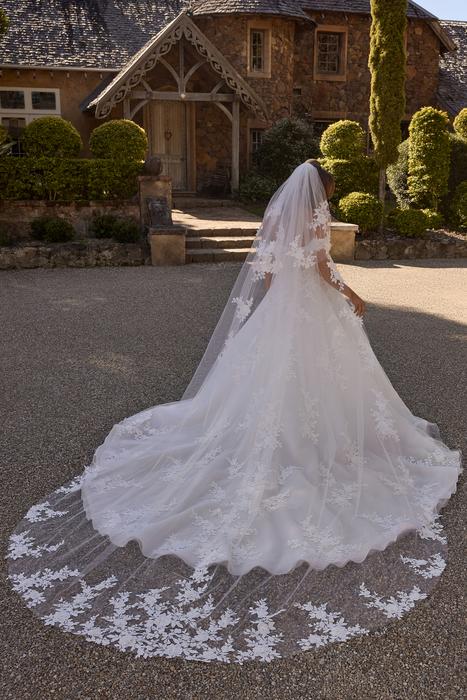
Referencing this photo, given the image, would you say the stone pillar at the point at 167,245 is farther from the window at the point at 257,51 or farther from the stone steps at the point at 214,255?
the window at the point at 257,51

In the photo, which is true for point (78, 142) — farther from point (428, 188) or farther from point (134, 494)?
point (134, 494)

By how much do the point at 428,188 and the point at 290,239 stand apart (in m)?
10.9

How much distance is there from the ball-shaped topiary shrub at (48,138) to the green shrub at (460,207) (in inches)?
319

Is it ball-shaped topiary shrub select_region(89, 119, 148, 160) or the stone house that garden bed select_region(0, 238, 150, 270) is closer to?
ball-shaped topiary shrub select_region(89, 119, 148, 160)

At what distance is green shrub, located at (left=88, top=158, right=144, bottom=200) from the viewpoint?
11805 millimetres

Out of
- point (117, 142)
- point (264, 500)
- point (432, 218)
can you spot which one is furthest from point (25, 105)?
point (264, 500)

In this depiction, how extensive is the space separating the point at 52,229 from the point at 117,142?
2.21m

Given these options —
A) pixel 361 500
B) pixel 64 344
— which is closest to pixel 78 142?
pixel 64 344

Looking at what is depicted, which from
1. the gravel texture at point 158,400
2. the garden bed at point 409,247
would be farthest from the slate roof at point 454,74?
the gravel texture at point 158,400

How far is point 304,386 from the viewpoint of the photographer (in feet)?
12.1

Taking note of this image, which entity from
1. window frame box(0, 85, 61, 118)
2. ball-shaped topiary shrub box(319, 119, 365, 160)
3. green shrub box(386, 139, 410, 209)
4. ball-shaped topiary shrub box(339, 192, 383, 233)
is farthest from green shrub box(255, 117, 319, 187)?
window frame box(0, 85, 61, 118)

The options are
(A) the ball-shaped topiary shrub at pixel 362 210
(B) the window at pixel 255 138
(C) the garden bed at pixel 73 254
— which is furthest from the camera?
(B) the window at pixel 255 138

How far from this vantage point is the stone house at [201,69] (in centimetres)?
1619

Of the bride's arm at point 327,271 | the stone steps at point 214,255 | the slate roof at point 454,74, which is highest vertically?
the slate roof at point 454,74
